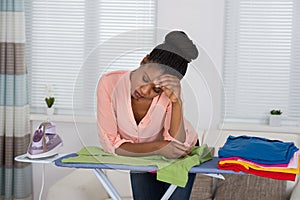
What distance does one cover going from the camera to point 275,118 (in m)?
3.81

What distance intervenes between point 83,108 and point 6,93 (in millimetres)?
1926

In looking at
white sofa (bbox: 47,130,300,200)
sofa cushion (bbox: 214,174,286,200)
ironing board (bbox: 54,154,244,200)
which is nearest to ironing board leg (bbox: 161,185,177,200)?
ironing board (bbox: 54,154,244,200)

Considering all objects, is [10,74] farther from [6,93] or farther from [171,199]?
[171,199]

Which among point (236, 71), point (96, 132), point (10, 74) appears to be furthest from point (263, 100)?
point (96, 132)

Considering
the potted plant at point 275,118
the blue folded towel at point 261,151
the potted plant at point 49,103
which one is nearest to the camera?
the blue folded towel at point 261,151

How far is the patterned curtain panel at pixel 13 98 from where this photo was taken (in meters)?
3.94

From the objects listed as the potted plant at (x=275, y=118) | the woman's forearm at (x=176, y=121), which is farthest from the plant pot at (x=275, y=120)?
the woman's forearm at (x=176, y=121)

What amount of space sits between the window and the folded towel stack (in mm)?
1883

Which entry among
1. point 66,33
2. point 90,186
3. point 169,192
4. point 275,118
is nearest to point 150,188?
point 169,192

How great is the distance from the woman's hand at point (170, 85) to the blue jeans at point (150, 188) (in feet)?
1.22

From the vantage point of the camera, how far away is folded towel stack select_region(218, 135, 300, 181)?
2174 mm

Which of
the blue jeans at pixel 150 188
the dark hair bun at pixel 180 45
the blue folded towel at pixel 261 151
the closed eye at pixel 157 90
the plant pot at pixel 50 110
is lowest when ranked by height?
the blue jeans at pixel 150 188

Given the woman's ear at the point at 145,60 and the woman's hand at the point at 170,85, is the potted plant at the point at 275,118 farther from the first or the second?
the woman's ear at the point at 145,60

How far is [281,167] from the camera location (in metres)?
2.19
